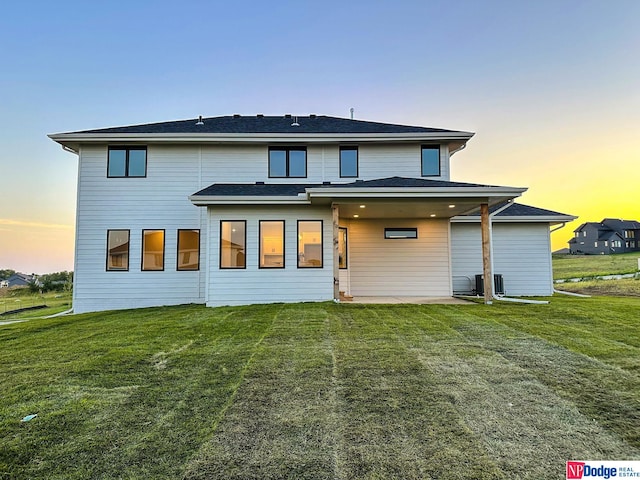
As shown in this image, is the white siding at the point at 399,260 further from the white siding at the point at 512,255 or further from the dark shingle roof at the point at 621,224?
the dark shingle roof at the point at 621,224

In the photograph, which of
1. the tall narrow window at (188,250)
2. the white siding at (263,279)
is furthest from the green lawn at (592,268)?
the tall narrow window at (188,250)

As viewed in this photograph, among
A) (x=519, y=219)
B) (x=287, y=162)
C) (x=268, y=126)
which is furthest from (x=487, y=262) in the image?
(x=268, y=126)

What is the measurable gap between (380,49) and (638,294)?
13.1 meters

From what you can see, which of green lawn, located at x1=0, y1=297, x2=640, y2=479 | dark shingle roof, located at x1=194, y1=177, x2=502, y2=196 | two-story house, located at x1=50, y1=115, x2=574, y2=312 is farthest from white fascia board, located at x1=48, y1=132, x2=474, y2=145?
green lawn, located at x1=0, y1=297, x2=640, y2=479

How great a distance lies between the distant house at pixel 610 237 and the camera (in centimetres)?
5781

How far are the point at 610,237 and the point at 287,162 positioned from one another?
68621 millimetres

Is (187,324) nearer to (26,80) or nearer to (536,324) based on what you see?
(536,324)

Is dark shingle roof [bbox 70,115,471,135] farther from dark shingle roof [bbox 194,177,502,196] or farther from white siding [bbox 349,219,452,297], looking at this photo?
white siding [bbox 349,219,452,297]

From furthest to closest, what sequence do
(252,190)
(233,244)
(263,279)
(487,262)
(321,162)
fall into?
(321,162), (252,190), (233,244), (263,279), (487,262)

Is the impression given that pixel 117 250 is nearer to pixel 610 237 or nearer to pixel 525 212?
pixel 525 212

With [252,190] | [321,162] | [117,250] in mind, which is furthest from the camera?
[321,162]

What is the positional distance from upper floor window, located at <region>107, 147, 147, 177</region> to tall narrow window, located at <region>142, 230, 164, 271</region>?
2140mm

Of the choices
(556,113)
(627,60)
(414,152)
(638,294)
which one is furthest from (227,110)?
(638,294)

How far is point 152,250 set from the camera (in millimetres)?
11398
